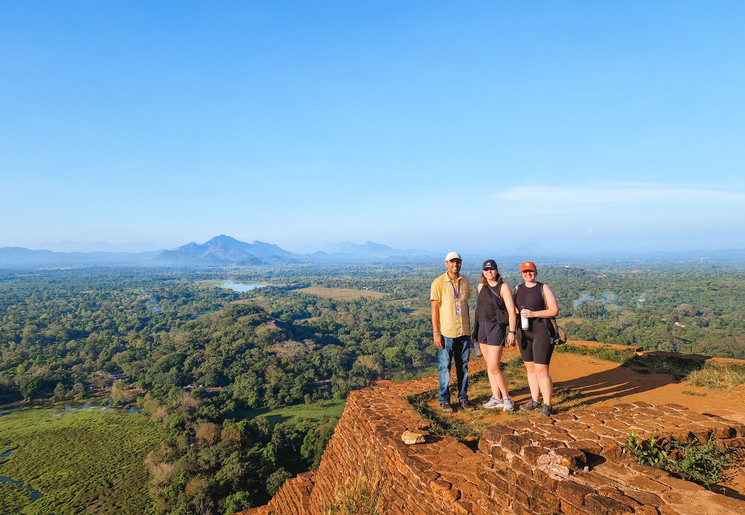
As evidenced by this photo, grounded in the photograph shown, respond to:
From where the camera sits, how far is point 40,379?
3672 cm

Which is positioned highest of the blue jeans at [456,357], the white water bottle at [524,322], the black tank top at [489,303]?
the black tank top at [489,303]

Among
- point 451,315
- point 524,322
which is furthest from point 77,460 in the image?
point 524,322

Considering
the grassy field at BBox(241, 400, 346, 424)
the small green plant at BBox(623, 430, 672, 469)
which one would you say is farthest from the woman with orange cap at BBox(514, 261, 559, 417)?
the grassy field at BBox(241, 400, 346, 424)

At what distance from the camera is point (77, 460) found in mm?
21766

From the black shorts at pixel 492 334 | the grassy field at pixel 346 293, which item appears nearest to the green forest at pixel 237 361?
the grassy field at pixel 346 293

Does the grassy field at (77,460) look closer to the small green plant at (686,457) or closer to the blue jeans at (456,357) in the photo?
the blue jeans at (456,357)

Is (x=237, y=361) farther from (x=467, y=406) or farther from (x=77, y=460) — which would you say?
(x=467, y=406)

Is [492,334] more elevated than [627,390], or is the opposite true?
[492,334]

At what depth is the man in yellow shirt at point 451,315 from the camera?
498 cm

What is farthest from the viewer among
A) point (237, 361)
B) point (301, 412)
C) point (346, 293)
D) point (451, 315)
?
point (346, 293)

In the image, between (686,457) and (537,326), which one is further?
(537,326)

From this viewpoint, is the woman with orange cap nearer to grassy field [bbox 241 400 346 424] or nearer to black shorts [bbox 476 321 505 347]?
black shorts [bbox 476 321 505 347]

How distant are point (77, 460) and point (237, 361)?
21.6m

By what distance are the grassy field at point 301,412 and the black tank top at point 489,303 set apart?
26.8 meters
